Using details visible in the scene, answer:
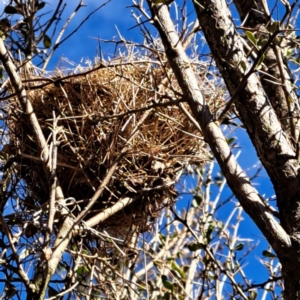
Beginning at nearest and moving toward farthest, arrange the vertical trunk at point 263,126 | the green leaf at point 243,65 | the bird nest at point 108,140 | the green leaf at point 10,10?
the vertical trunk at point 263,126 → the green leaf at point 243,65 → the bird nest at point 108,140 → the green leaf at point 10,10

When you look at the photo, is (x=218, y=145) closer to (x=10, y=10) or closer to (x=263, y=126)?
(x=263, y=126)

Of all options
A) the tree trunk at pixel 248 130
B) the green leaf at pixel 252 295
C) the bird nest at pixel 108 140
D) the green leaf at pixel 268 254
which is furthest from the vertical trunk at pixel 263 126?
the green leaf at pixel 252 295

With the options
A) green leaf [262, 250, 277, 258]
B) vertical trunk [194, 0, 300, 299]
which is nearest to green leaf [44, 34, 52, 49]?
vertical trunk [194, 0, 300, 299]

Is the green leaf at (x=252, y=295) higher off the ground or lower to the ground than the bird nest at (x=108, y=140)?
lower

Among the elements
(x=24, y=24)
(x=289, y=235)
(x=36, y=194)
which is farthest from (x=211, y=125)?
(x=24, y=24)

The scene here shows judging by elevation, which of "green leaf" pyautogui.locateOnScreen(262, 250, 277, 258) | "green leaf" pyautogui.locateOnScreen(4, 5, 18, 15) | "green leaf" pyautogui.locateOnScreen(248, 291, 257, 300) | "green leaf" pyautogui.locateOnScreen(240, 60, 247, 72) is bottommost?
"green leaf" pyautogui.locateOnScreen(248, 291, 257, 300)

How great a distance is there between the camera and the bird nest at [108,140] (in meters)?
2.08

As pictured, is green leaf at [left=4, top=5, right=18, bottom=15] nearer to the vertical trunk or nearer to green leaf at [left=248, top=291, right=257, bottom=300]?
the vertical trunk

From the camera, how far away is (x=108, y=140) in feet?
6.84

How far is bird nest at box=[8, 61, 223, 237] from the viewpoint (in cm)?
208

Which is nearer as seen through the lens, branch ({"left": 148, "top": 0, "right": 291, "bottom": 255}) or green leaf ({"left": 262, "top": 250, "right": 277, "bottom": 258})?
branch ({"left": 148, "top": 0, "right": 291, "bottom": 255})

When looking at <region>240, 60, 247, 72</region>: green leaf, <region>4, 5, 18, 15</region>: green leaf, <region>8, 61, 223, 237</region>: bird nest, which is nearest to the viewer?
<region>240, 60, 247, 72</region>: green leaf

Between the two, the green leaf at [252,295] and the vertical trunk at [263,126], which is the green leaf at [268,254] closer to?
the green leaf at [252,295]

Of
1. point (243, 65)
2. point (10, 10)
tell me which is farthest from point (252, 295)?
point (10, 10)
